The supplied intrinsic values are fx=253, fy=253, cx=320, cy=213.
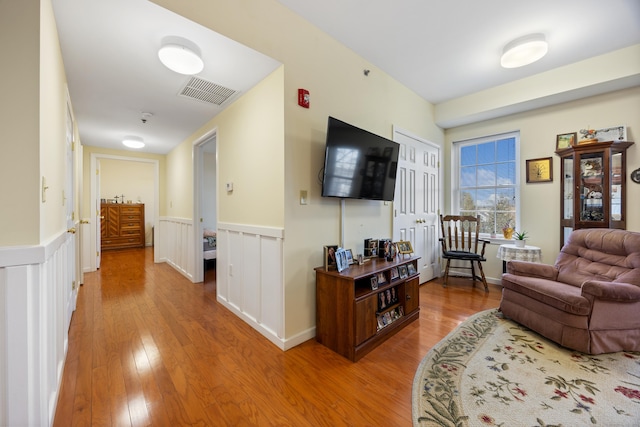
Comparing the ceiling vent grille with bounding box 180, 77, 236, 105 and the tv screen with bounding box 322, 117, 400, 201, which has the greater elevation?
the ceiling vent grille with bounding box 180, 77, 236, 105

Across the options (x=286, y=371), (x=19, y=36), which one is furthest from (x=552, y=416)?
(x=19, y=36)

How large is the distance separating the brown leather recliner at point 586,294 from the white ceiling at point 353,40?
1975 mm

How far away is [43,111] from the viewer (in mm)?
1253

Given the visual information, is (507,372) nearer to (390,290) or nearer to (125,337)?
(390,290)

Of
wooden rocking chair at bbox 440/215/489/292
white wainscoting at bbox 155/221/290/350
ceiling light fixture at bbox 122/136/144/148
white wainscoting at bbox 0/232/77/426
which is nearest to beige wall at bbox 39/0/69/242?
white wainscoting at bbox 0/232/77/426

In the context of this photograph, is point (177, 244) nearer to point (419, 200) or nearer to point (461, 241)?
point (419, 200)

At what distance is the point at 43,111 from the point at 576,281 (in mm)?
4089

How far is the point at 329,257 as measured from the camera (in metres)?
2.23

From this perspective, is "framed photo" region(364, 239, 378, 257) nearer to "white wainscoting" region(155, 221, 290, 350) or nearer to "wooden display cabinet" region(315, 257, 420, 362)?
"wooden display cabinet" region(315, 257, 420, 362)

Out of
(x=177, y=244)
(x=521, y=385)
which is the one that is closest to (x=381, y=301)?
(x=521, y=385)

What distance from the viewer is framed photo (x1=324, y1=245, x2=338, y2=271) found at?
2.20 m

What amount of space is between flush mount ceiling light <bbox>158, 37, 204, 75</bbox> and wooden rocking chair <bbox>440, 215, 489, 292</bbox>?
3690 mm

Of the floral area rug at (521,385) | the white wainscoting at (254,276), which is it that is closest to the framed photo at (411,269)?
the floral area rug at (521,385)

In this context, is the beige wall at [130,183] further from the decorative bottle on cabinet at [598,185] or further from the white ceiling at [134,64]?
the decorative bottle on cabinet at [598,185]
